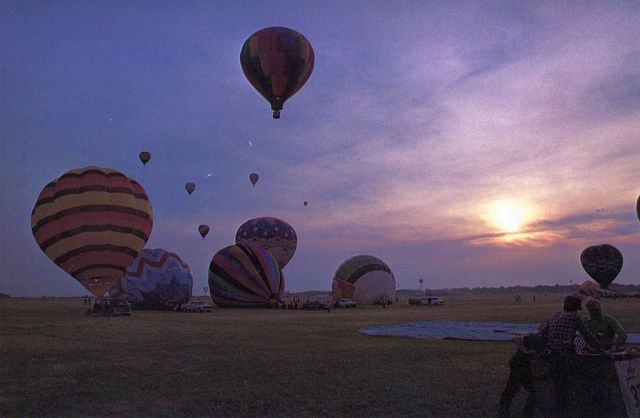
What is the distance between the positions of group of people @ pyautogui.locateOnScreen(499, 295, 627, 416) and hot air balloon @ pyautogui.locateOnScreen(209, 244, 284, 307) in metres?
29.9

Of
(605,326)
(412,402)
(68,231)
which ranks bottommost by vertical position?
(412,402)

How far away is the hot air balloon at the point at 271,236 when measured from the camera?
4616 centimetres

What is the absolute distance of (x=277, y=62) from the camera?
23172 mm

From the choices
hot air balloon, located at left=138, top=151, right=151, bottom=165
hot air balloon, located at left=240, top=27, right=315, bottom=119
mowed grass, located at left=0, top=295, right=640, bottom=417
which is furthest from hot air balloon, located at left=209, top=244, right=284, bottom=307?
mowed grass, located at left=0, top=295, right=640, bottom=417

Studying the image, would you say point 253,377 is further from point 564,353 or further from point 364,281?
point 364,281

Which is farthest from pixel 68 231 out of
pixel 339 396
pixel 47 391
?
pixel 339 396

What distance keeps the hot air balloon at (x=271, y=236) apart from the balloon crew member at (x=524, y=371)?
39772 mm

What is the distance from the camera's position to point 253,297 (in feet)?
119

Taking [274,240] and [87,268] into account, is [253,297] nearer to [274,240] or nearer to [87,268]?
[274,240]

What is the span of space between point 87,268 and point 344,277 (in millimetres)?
24377

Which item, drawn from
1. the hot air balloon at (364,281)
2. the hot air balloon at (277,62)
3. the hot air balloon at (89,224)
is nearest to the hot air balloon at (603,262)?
the hot air balloon at (364,281)

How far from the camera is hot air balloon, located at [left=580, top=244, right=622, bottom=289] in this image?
1649 inches

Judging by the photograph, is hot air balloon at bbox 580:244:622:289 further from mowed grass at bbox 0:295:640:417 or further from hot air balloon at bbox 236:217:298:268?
mowed grass at bbox 0:295:640:417

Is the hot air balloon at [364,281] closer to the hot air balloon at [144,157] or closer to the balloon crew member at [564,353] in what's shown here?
the hot air balloon at [144,157]
